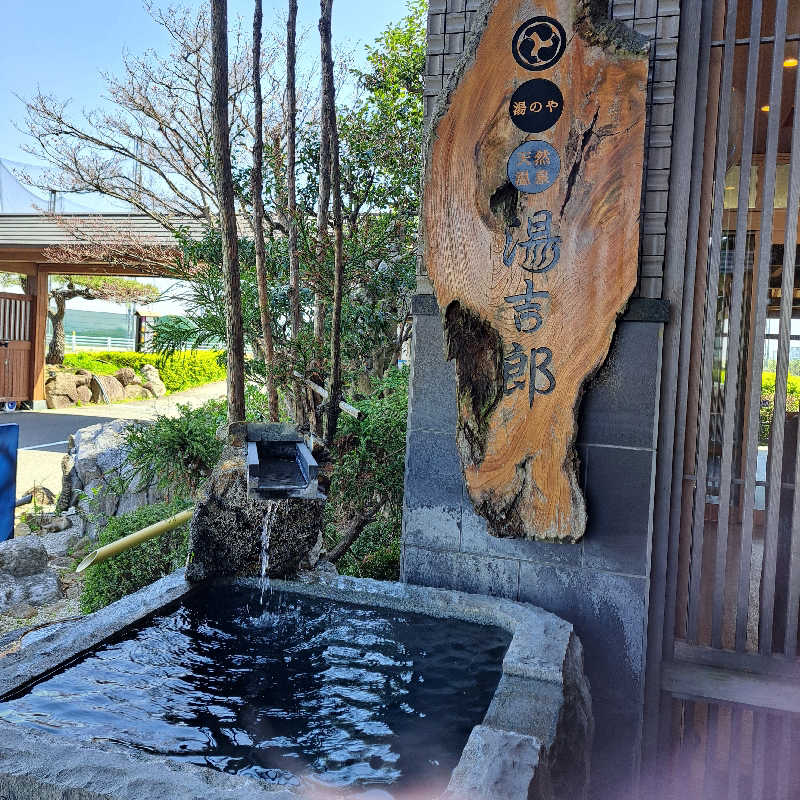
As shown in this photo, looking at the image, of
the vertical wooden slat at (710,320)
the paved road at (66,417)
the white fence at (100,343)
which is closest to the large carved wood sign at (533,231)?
the vertical wooden slat at (710,320)

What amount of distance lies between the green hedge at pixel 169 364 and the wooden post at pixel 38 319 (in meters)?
2.49

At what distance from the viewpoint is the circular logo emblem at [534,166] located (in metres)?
3.36

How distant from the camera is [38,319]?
15.8 metres

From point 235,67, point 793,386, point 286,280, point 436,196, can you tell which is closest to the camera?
point 436,196


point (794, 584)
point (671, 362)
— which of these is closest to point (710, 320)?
point (671, 362)

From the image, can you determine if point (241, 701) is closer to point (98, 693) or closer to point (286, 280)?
point (98, 693)

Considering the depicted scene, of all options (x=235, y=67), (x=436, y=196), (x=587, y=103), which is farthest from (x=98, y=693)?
(x=235, y=67)

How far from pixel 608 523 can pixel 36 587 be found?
4.89 m

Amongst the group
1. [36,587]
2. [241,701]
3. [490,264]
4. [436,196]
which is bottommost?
[36,587]

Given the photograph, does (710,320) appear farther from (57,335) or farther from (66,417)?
(57,335)

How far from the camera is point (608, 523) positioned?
3.38m

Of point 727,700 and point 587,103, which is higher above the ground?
point 587,103

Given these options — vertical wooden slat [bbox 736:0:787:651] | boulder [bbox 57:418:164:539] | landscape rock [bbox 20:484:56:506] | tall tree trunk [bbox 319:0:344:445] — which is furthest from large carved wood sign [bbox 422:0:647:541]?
landscape rock [bbox 20:484:56:506]

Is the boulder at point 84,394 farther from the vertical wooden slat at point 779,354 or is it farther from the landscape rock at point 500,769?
the landscape rock at point 500,769
